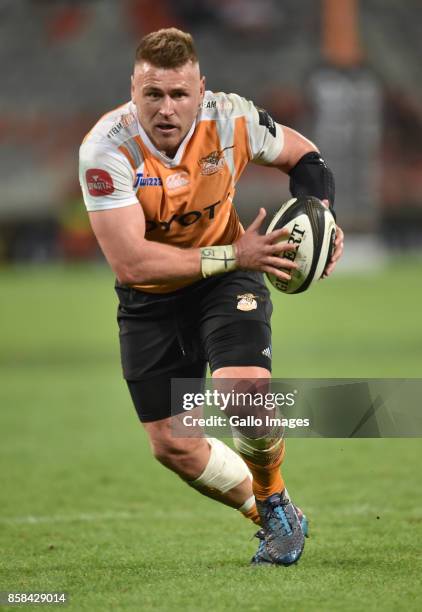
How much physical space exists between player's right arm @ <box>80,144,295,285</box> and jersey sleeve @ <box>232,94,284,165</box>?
0.58 meters

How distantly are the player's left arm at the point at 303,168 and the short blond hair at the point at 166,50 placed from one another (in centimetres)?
64

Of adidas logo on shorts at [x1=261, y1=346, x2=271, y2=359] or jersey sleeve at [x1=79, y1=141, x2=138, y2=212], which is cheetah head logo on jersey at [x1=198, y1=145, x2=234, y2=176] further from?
adidas logo on shorts at [x1=261, y1=346, x2=271, y2=359]

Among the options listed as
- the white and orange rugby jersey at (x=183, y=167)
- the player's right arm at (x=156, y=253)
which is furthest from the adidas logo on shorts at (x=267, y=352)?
the white and orange rugby jersey at (x=183, y=167)

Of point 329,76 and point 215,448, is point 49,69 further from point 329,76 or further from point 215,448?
point 215,448

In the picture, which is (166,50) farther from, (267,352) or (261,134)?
(267,352)

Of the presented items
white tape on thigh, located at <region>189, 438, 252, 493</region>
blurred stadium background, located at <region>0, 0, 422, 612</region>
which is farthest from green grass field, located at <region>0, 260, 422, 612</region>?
white tape on thigh, located at <region>189, 438, 252, 493</region>

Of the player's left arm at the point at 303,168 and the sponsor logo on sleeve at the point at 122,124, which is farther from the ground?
the sponsor logo on sleeve at the point at 122,124

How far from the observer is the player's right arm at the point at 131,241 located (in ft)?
15.1

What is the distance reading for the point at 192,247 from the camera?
5.02m

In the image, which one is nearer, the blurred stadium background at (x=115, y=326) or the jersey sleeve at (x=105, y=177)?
the jersey sleeve at (x=105, y=177)

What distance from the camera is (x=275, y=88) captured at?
1545 inches

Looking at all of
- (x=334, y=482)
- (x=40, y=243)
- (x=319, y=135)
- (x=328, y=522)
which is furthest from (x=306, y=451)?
(x=40, y=243)

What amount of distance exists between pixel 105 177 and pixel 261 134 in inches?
29.5

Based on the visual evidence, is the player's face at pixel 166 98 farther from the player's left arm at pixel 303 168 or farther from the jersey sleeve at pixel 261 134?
the player's left arm at pixel 303 168
